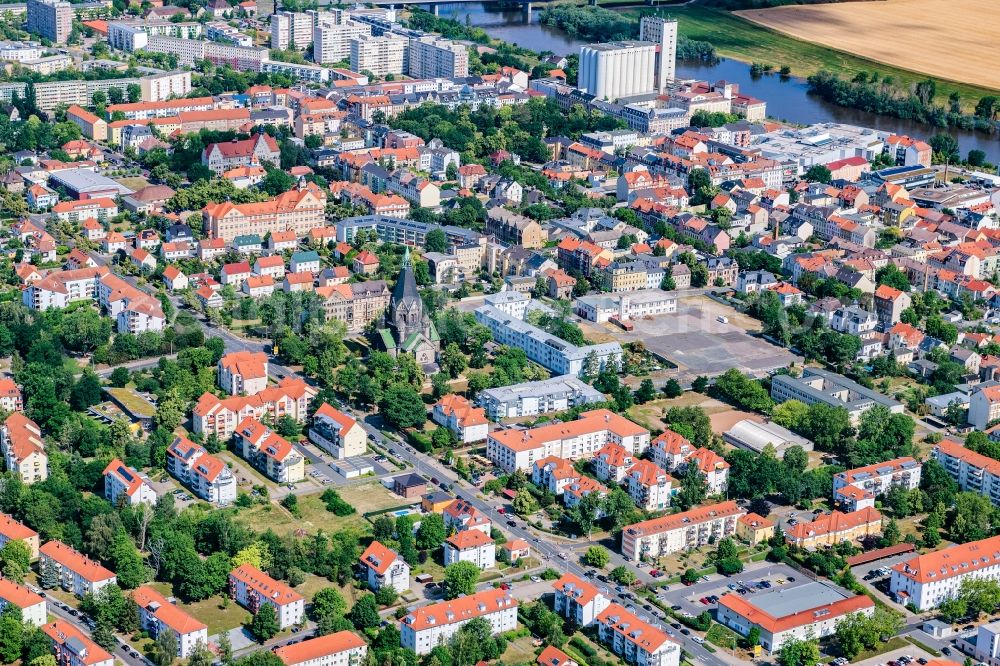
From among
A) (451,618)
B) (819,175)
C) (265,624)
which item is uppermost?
(819,175)

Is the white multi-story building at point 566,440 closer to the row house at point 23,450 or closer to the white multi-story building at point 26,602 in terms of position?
the row house at point 23,450

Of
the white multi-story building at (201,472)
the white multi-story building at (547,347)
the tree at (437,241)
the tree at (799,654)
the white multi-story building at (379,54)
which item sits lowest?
the tree at (799,654)

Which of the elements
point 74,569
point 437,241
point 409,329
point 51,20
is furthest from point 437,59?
point 74,569

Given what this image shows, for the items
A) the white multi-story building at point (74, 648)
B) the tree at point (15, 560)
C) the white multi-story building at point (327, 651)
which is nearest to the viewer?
the white multi-story building at point (74, 648)

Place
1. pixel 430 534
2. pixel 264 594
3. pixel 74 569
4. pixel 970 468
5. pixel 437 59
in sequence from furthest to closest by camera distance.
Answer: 1. pixel 437 59
2. pixel 970 468
3. pixel 430 534
4. pixel 74 569
5. pixel 264 594

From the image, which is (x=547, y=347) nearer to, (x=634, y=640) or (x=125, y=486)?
(x=125, y=486)

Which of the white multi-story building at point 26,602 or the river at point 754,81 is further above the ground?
the river at point 754,81

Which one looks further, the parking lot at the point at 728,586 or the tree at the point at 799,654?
the parking lot at the point at 728,586

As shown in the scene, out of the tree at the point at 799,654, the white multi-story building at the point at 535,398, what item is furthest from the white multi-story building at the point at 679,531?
the white multi-story building at the point at 535,398
